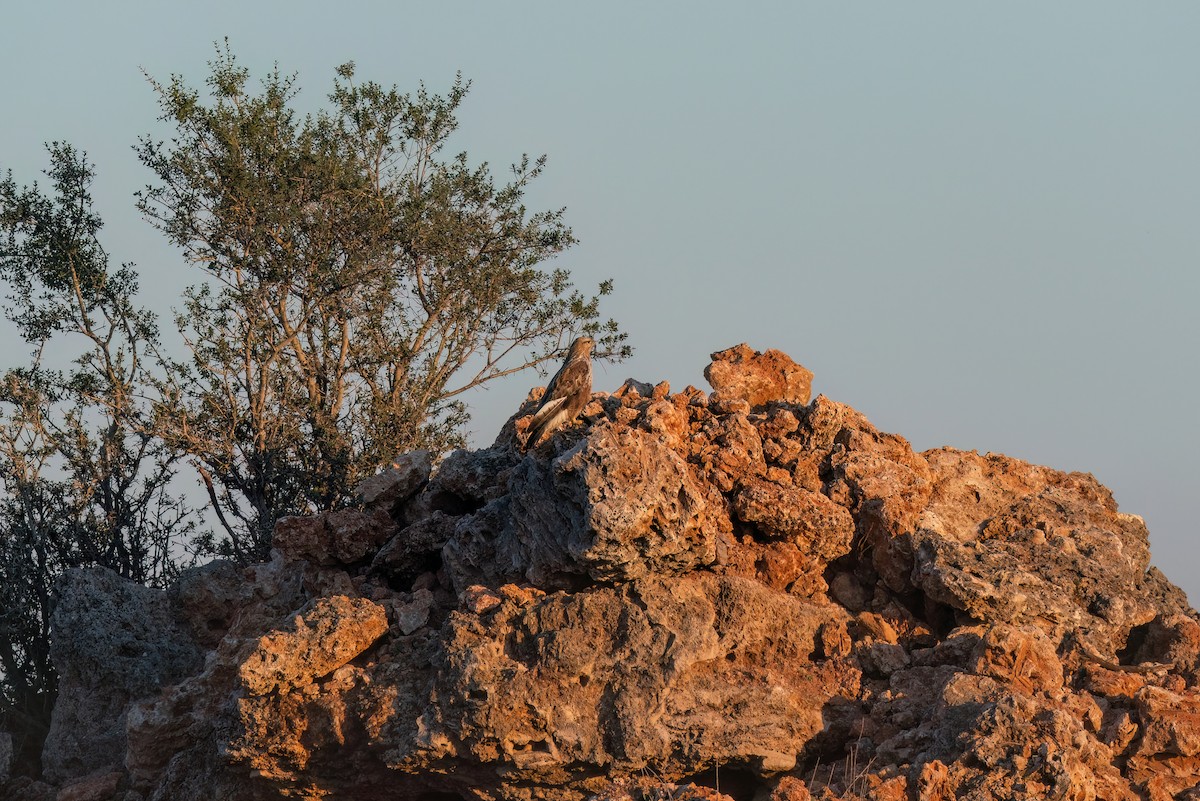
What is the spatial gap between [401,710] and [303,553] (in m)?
2.54

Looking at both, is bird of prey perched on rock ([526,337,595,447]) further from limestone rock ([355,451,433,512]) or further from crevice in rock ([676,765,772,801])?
crevice in rock ([676,765,772,801])

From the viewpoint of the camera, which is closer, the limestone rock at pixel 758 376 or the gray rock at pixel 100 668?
the limestone rock at pixel 758 376

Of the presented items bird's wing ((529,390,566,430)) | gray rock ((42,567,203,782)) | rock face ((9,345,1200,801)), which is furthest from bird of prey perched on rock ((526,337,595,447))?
gray rock ((42,567,203,782))

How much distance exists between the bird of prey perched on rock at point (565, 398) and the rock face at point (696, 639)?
0.35 meters

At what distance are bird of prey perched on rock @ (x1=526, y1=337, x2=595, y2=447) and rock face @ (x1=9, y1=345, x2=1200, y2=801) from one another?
35 cm

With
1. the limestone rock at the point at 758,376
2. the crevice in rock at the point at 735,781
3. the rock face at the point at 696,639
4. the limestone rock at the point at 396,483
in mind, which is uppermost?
the limestone rock at the point at 758,376

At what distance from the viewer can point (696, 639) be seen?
8.71 meters

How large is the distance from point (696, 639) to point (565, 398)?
2514mm

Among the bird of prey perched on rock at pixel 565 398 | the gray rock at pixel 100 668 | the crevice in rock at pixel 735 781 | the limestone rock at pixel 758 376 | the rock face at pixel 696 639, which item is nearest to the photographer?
the rock face at pixel 696 639

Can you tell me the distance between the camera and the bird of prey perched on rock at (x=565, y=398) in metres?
10.5

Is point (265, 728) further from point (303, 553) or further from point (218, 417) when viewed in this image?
point (218, 417)

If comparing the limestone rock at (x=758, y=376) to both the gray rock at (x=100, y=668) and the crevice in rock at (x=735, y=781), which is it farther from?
the gray rock at (x=100, y=668)

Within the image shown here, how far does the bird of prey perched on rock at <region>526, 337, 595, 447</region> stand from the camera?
1046 cm

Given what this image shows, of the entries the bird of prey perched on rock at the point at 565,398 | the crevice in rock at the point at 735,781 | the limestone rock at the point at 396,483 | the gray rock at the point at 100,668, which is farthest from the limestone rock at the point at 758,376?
the gray rock at the point at 100,668
